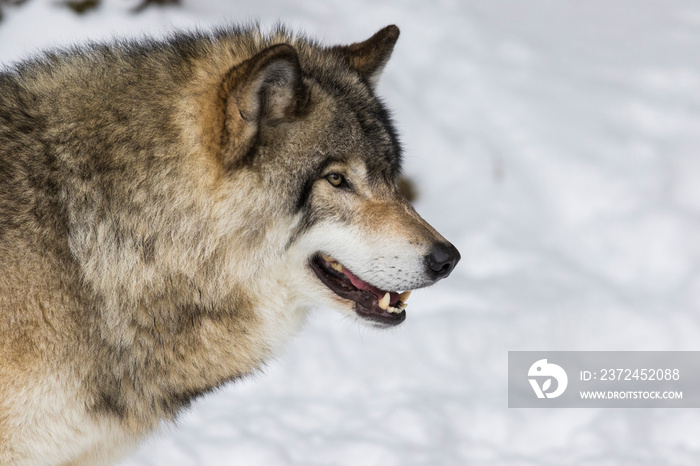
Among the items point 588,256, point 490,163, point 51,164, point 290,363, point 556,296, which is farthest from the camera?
point 490,163

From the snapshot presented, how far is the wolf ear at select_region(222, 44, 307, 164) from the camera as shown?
2.15 m

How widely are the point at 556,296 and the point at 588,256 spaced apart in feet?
1.76

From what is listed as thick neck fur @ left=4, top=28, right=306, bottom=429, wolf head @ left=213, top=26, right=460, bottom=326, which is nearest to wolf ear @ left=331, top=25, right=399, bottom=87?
wolf head @ left=213, top=26, right=460, bottom=326

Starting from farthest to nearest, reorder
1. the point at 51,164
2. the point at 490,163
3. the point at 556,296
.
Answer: the point at 490,163 → the point at 556,296 → the point at 51,164

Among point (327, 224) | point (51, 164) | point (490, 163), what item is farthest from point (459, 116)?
point (51, 164)

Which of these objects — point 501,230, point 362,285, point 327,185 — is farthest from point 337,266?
point 501,230

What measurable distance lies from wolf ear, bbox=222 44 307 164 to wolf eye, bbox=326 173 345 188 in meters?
0.23

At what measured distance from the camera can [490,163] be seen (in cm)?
573

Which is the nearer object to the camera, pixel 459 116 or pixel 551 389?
pixel 551 389

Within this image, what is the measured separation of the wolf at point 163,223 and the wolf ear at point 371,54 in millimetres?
286

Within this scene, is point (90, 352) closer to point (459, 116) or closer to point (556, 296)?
point (556, 296)

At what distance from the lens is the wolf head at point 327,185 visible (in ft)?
7.40

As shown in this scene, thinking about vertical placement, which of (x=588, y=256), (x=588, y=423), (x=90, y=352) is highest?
(x=588, y=256)

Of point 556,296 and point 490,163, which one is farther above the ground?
point 490,163
